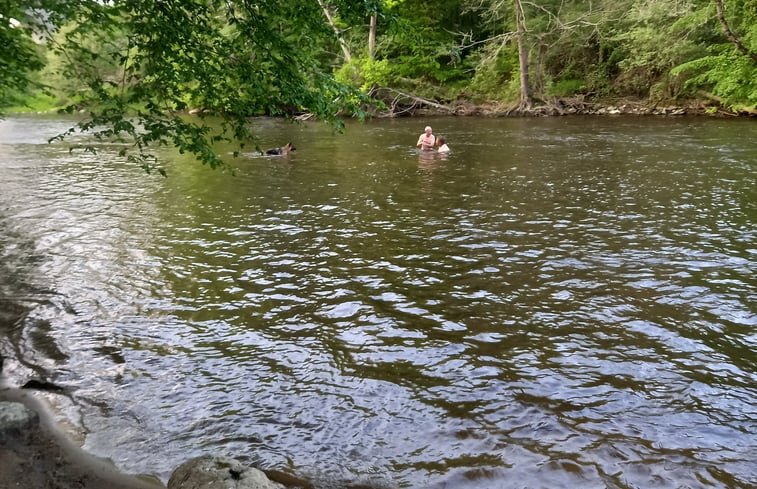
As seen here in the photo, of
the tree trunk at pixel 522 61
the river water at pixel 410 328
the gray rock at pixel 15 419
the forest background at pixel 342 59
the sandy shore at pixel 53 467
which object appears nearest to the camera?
the sandy shore at pixel 53 467

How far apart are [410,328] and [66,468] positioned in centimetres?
398

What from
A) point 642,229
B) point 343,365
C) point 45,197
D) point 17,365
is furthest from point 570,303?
point 45,197

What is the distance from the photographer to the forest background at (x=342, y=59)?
19.1 ft

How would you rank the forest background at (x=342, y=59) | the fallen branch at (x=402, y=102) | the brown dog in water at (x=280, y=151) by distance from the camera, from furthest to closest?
the fallen branch at (x=402, y=102)
the brown dog in water at (x=280, y=151)
the forest background at (x=342, y=59)

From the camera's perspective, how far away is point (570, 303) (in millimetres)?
7512

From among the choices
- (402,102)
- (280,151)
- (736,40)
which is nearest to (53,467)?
(280,151)

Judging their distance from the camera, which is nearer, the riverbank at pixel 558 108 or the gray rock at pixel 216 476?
the gray rock at pixel 216 476

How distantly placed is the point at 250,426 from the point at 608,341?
13.7 feet

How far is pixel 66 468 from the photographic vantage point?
14.2 ft

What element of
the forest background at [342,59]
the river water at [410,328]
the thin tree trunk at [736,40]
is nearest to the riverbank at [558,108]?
the forest background at [342,59]

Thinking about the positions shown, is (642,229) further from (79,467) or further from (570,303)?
(79,467)

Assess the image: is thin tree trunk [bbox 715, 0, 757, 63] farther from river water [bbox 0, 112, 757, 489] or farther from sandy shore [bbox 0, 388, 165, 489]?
sandy shore [bbox 0, 388, 165, 489]

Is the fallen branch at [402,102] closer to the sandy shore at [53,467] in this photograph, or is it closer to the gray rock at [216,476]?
the sandy shore at [53,467]

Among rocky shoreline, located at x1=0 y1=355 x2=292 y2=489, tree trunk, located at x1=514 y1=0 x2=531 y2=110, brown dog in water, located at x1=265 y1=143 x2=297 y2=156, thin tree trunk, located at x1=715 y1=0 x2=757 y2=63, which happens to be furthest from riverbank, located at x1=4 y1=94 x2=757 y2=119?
rocky shoreline, located at x1=0 y1=355 x2=292 y2=489
